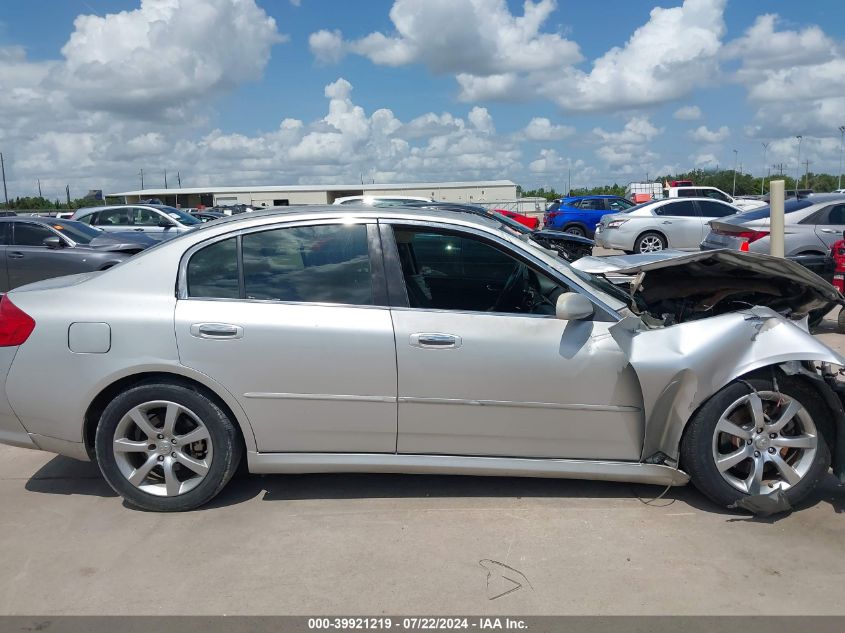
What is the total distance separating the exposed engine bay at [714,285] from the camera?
4031 mm

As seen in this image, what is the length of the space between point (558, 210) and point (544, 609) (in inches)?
959

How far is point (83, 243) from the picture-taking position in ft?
37.0

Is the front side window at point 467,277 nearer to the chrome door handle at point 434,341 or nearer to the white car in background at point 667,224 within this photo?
the chrome door handle at point 434,341

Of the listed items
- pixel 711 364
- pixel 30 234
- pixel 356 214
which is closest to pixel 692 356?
pixel 711 364

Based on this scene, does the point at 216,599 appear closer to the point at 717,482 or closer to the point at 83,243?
the point at 717,482


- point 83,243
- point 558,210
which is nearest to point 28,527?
point 83,243

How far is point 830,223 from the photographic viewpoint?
10000mm

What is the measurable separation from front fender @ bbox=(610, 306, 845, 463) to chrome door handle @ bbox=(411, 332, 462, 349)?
2.72 feet

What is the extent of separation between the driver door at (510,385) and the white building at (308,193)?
211 ft

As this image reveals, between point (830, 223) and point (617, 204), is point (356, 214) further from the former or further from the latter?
point (617, 204)

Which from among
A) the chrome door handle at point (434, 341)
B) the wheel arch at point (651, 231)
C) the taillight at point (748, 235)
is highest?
the taillight at point (748, 235)

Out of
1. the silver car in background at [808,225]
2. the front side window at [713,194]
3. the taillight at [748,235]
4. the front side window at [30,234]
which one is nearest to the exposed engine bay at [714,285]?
the taillight at [748,235]

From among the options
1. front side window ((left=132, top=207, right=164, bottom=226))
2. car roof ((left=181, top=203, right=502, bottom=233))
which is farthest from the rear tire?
car roof ((left=181, top=203, right=502, bottom=233))

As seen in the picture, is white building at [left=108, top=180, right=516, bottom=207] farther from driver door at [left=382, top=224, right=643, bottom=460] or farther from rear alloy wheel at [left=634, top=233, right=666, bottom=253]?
driver door at [left=382, top=224, right=643, bottom=460]
